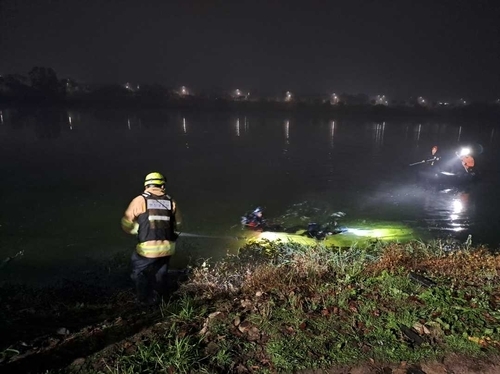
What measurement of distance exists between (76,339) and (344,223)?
32.3 ft

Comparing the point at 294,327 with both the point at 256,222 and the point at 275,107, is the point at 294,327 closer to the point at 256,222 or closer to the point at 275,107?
the point at 256,222

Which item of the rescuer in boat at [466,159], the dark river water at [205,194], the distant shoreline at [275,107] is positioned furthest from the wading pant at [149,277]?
the distant shoreline at [275,107]

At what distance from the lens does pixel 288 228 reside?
11453 mm

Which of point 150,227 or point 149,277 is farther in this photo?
point 149,277

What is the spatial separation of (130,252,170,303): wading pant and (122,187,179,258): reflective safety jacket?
0.19 metres

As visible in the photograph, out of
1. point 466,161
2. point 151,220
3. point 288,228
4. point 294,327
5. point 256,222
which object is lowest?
point 288,228

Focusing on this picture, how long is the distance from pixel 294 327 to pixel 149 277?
2559 millimetres

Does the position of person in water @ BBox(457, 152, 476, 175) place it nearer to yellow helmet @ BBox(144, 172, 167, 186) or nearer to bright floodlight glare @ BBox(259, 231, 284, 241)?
bright floodlight glare @ BBox(259, 231, 284, 241)

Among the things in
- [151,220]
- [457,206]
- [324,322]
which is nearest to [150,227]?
[151,220]

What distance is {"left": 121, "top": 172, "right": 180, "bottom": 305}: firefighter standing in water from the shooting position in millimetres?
4957

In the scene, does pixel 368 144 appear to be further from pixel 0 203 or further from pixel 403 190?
pixel 0 203

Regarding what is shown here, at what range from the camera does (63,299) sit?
588 centimetres

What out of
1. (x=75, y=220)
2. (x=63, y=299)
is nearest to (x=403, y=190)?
A: (x=75, y=220)

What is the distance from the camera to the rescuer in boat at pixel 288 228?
34.0ft
